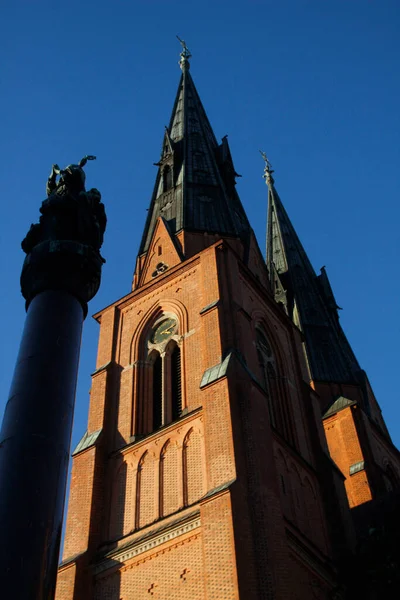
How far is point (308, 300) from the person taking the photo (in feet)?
139

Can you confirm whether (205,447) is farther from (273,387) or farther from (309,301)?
(309,301)

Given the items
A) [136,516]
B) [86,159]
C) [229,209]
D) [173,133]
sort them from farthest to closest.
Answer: [173,133] < [229,209] < [136,516] < [86,159]

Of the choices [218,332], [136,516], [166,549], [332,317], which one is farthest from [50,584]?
[332,317]

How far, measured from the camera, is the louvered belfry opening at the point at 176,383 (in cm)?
2200

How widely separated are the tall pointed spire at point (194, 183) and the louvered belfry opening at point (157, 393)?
708 cm

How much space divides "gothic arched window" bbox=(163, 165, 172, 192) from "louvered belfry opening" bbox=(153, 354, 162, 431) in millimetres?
11794

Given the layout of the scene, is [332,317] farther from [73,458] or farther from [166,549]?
[166,549]

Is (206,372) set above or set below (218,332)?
below

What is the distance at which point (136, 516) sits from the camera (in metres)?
19.4

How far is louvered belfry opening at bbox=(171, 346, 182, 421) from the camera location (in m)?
22.0

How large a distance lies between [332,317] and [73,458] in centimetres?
2419

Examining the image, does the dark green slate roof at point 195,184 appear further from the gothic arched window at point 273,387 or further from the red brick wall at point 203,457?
the gothic arched window at point 273,387

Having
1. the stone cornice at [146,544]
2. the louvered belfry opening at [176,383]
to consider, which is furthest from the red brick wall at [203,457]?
the louvered belfry opening at [176,383]

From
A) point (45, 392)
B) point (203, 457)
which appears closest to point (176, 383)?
point (203, 457)
